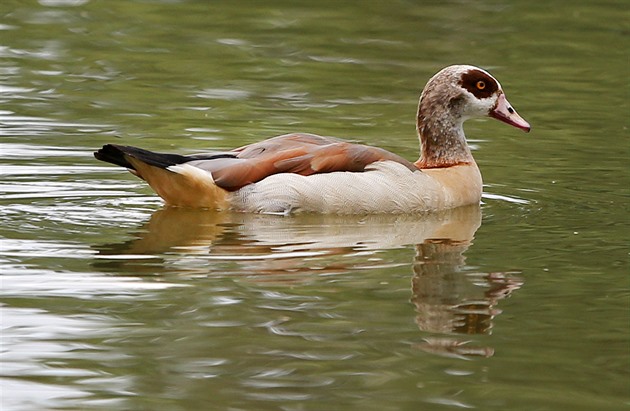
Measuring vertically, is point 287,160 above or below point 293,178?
above

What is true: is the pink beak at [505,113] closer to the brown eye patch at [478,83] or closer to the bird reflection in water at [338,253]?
the brown eye patch at [478,83]

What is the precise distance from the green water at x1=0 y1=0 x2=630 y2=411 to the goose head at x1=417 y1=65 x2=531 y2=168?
570mm

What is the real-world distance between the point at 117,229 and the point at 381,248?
1.84 m

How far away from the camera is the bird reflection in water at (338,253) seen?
8.15 meters

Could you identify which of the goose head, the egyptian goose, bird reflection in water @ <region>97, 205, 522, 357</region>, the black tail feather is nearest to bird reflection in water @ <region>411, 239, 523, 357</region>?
bird reflection in water @ <region>97, 205, 522, 357</region>

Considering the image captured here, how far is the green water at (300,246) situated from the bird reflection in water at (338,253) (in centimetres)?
3

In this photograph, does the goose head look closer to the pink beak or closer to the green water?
the pink beak

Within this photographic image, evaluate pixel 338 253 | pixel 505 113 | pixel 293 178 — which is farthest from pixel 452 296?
pixel 505 113

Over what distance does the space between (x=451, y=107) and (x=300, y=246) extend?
2732 millimetres

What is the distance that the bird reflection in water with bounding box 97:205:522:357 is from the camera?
815cm

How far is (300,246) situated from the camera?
9.75 metres

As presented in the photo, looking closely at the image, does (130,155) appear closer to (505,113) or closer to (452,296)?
(452,296)

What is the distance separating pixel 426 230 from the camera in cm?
1066

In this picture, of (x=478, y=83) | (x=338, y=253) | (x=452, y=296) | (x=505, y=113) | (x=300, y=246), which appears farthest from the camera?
(x=505, y=113)
